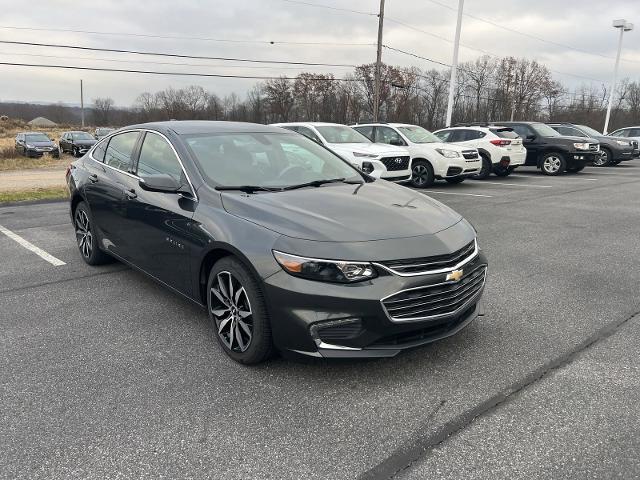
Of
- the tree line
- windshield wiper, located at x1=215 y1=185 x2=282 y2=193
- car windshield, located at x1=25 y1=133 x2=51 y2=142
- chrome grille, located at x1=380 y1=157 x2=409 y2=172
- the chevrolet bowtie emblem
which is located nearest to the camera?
the chevrolet bowtie emblem

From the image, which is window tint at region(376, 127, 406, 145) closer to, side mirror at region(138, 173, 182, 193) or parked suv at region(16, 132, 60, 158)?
side mirror at region(138, 173, 182, 193)

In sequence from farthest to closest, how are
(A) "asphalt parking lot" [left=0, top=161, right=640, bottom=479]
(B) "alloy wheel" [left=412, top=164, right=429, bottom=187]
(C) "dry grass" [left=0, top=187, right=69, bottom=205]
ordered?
1. (B) "alloy wheel" [left=412, top=164, right=429, bottom=187]
2. (C) "dry grass" [left=0, top=187, right=69, bottom=205]
3. (A) "asphalt parking lot" [left=0, top=161, right=640, bottom=479]

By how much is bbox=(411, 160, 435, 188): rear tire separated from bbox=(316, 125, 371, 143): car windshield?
1.59 metres

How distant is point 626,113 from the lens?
6062cm

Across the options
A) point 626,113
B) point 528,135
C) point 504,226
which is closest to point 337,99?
point 626,113

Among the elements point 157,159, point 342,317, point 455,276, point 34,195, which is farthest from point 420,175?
point 342,317

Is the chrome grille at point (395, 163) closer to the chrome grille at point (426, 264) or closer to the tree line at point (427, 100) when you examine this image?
the chrome grille at point (426, 264)

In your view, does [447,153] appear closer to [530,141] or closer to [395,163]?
[395,163]

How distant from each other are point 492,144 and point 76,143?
28.3 m

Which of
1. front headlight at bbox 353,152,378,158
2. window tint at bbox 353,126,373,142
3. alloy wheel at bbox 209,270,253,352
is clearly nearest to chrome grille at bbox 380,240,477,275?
alloy wheel at bbox 209,270,253,352

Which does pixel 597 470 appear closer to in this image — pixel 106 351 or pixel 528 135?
pixel 106 351

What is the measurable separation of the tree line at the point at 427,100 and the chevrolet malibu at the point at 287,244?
5858cm

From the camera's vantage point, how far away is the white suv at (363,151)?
11.3m

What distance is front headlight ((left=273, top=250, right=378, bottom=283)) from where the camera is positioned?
2.84 m
